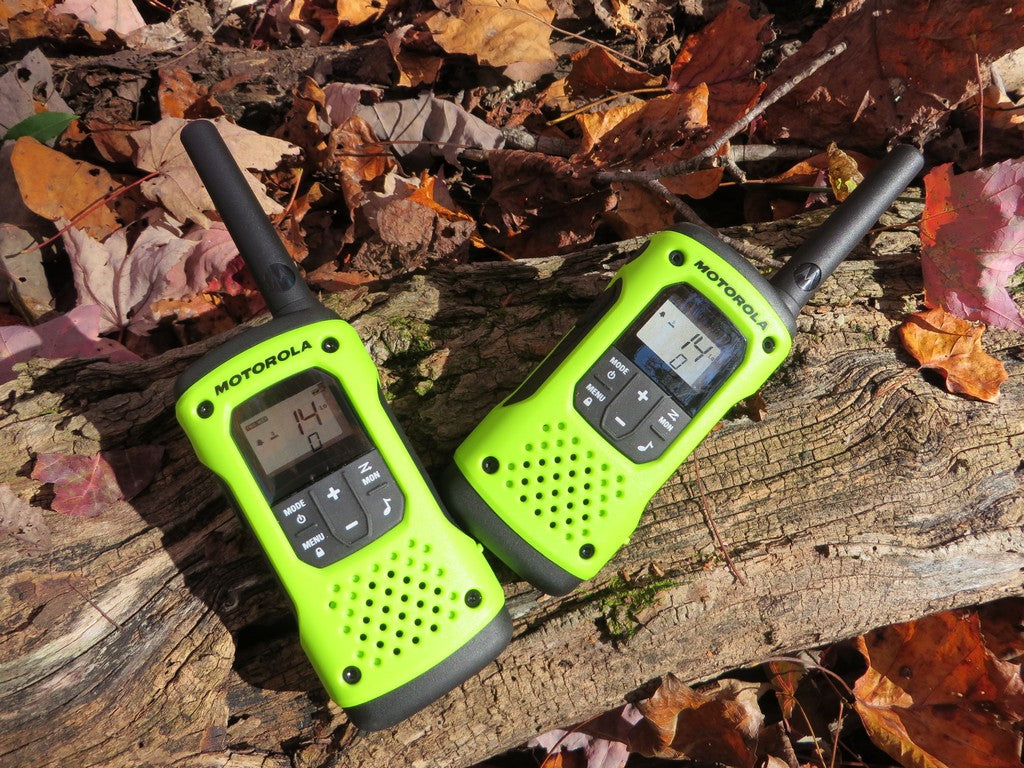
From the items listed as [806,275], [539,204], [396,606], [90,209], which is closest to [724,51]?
[539,204]

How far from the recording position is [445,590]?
2041 millimetres

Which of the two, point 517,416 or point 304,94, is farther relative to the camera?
point 304,94

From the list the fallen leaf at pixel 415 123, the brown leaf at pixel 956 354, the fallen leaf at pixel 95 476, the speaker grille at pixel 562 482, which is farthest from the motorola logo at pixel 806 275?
the fallen leaf at pixel 95 476

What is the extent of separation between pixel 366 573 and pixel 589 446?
72 cm

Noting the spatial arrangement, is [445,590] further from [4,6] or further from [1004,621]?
[4,6]

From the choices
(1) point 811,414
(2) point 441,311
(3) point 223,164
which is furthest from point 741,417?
(3) point 223,164

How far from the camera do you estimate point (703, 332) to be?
7.13ft

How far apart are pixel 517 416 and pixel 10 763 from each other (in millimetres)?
1631

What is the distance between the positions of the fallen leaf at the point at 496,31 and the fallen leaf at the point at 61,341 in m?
1.77

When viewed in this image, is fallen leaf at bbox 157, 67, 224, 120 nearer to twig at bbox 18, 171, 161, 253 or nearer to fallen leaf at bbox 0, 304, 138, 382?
twig at bbox 18, 171, 161, 253

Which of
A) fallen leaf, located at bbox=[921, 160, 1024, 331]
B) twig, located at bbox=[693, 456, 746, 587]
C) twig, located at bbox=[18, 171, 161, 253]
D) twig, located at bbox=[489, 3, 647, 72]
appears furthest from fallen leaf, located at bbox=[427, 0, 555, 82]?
twig, located at bbox=[693, 456, 746, 587]

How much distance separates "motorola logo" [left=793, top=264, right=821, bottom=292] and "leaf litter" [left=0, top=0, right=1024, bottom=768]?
0.47 meters

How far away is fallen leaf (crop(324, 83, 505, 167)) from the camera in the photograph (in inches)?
124

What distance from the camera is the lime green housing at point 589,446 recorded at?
2.11m
